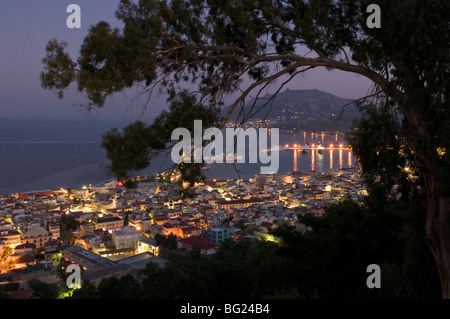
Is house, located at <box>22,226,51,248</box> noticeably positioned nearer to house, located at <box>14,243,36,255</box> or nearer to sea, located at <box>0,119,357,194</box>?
house, located at <box>14,243,36,255</box>

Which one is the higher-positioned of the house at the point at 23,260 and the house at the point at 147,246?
the house at the point at 147,246

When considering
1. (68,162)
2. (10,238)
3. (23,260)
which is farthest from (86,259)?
(68,162)

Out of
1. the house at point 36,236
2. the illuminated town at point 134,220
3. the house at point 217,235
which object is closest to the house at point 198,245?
the illuminated town at point 134,220

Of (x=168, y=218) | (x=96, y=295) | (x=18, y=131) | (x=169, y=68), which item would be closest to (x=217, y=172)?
(x=168, y=218)

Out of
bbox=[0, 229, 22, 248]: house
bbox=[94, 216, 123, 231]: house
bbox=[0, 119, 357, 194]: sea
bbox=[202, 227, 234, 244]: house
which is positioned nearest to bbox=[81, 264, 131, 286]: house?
bbox=[202, 227, 234, 244]: house

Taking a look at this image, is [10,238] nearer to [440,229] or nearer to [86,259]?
[86,259]

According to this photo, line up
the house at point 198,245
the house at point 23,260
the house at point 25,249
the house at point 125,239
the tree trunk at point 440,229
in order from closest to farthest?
1. the tree trunk at point 440,229
2. the house at point 23,260
3. the house at point 198,245
4. the house at point 25,249
5. the house at point 125,239

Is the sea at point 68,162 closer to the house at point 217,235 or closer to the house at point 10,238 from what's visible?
the house at point 217,235

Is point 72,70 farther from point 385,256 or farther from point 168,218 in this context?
point 168,218

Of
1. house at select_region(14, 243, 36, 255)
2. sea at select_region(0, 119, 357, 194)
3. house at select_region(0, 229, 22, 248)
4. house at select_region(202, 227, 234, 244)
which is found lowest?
house at select_region(14, 243, 36, 255)
